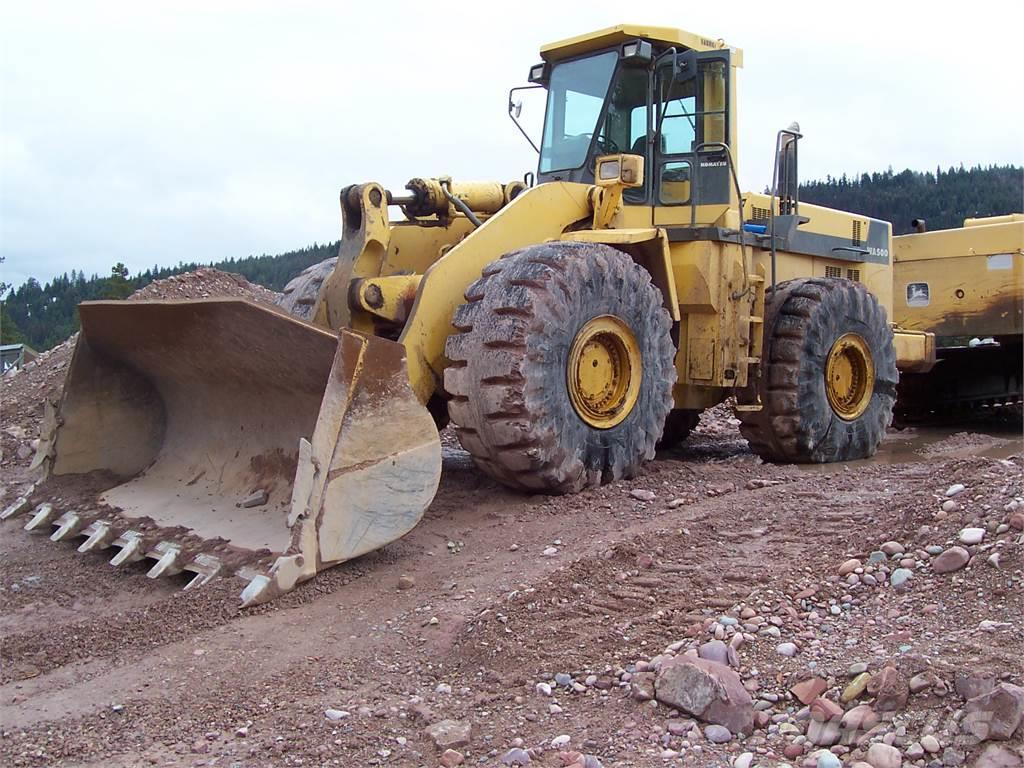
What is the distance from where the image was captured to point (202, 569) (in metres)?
4.51

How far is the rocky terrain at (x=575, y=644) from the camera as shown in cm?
294

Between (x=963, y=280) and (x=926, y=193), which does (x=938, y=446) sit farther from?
(x=926, y=193)

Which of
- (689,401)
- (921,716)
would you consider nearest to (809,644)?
(921,716)

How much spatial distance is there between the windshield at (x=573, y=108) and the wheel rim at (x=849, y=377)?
93.2 inches

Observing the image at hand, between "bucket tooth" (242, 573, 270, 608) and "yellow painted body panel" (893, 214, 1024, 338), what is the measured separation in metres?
8.23

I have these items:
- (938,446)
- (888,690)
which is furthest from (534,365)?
(938,446)

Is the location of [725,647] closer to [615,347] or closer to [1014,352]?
[615,347]

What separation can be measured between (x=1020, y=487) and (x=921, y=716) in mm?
1976

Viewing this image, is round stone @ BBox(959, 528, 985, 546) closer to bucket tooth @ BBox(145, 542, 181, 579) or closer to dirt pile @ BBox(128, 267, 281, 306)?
bucket tooth @ BBox(145, 542, 181, 579)

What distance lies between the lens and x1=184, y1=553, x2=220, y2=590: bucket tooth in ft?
14.4

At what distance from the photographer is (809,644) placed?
3453 millimetres

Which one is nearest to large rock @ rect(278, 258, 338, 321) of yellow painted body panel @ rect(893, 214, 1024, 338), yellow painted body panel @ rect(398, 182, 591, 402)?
yellow painted body panel @ rect(398, 182, 591, 402)

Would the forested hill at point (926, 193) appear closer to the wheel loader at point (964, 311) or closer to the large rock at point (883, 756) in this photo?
the wheel loader at point (964, 311)

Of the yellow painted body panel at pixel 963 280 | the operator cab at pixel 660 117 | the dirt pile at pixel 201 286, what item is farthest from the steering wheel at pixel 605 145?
the dirt pile at pixel 201 286
